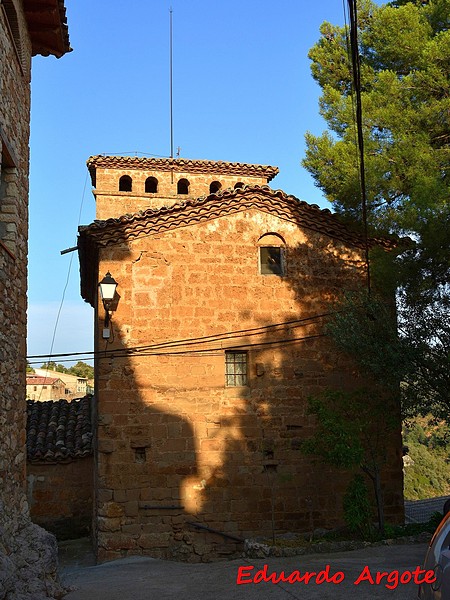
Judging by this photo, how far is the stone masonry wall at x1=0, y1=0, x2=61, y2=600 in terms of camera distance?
6.73 meters

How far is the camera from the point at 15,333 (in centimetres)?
764

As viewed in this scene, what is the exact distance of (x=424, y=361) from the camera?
10008 mm

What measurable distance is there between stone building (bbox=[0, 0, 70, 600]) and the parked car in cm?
372

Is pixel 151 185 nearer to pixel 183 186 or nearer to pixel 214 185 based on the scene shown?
pixel 183 186

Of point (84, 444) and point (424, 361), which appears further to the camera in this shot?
point (84, 444)

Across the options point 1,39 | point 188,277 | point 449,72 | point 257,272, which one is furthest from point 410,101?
point 1,39

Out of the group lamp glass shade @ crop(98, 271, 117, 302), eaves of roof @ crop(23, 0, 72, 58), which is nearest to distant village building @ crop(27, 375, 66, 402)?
lamp glass shade @ crop(98, 271, 117, 302)

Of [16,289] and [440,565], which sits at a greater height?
[16,289]

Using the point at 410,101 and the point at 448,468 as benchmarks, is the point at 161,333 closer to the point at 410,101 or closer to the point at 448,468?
the point at 410,101

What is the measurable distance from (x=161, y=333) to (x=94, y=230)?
7.21 feet

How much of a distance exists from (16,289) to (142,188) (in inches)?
587

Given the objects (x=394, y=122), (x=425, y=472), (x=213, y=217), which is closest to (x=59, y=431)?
(x=213, y=217)

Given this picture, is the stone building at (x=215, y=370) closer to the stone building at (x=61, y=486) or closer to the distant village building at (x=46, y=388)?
the stone building at (x=61, y=486)

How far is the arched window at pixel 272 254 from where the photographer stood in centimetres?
1249
